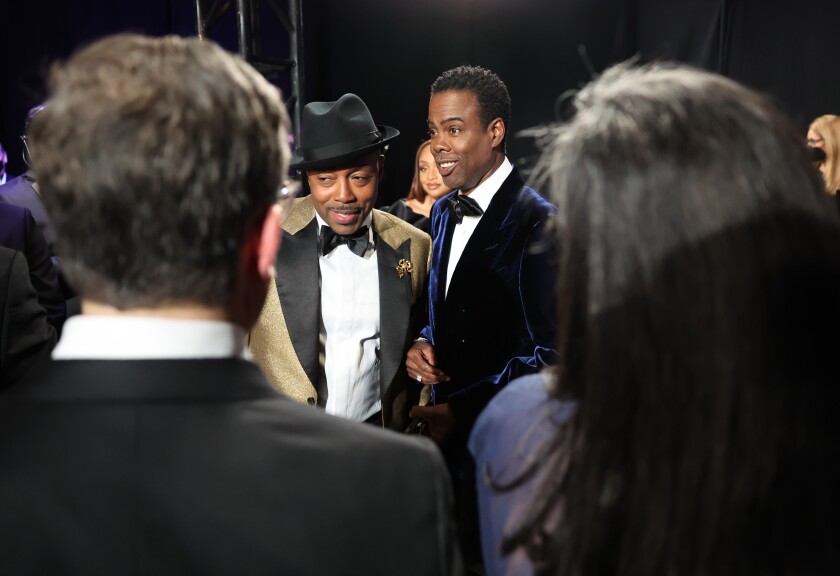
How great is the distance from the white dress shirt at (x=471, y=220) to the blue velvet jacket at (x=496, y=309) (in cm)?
6

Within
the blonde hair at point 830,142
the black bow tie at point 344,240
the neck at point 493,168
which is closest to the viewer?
the black bow tie at point 344,240

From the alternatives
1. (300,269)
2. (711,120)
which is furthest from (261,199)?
(300,269)

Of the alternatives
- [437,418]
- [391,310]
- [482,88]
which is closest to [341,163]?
[391,310]

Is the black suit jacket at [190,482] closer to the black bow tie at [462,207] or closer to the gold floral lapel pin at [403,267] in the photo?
the gold floral lapel pin at [403,267]

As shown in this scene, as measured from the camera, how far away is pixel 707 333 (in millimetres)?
737

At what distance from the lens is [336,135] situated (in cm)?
249

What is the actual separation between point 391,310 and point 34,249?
1.36 metres

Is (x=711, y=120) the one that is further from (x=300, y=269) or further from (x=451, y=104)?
(x=451, y=104)

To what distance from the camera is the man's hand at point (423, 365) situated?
232 cm

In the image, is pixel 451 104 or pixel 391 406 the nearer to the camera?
pixel 391 406

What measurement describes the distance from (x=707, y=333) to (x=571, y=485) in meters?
0.22

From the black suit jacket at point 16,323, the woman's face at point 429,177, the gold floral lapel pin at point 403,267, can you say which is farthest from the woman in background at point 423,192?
the black suit jacket at point 16,323

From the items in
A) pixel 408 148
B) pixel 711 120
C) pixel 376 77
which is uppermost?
pixel 711 120

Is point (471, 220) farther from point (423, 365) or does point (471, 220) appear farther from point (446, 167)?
point (423, 365)
